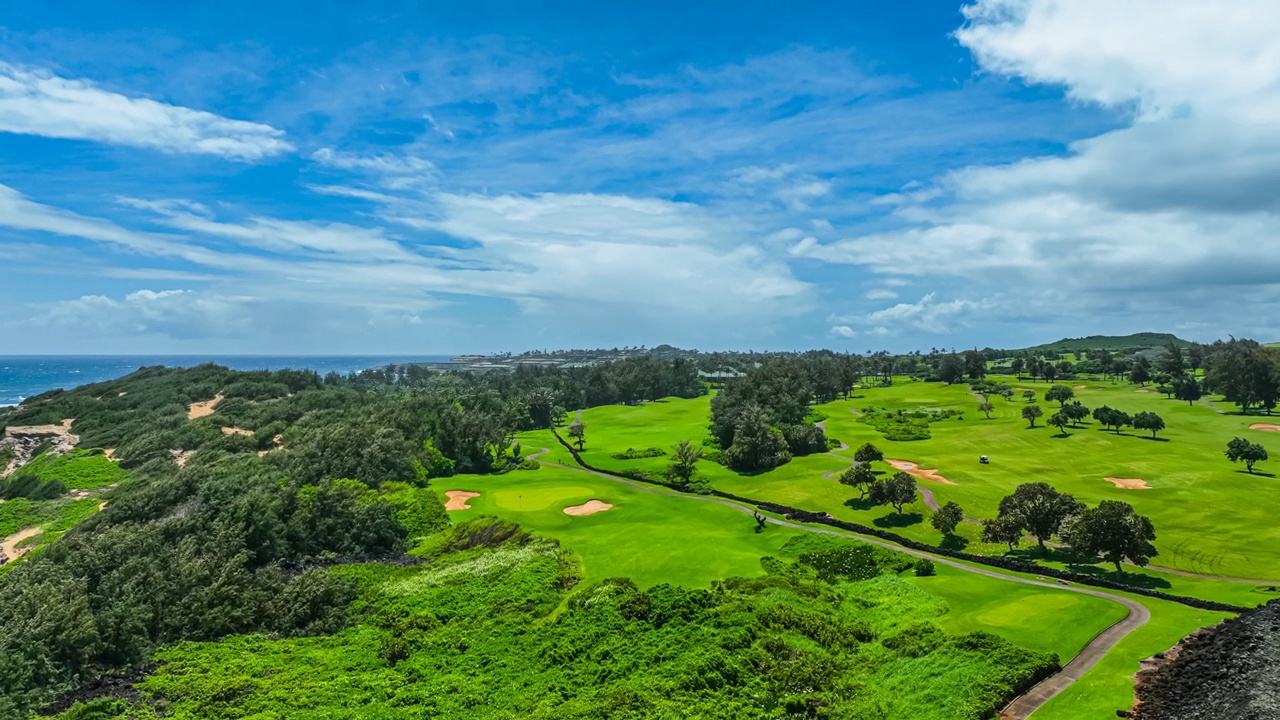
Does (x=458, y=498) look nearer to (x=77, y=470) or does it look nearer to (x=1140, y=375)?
(x=77, y=470)

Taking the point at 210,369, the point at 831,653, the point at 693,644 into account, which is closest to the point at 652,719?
the point at 693,644

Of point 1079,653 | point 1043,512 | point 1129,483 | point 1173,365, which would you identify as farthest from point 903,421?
point 1079,653

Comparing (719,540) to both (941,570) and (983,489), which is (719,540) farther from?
(983,489)

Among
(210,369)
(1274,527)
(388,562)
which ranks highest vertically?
(210,369)

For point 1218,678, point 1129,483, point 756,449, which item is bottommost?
point 1218,678

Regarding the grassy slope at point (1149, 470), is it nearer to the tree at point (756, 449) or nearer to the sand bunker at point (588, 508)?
the tree at point (756, 449)

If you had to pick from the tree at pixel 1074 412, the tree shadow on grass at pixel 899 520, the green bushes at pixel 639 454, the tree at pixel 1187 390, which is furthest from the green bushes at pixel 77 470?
the tree at pixel 1187 390

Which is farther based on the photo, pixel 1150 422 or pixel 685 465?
pixel 1150 422

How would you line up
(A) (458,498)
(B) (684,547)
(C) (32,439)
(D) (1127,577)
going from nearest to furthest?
(D) (1127,577) → (B) (684,547) → (A) (458,498) → (C) (32,439)
